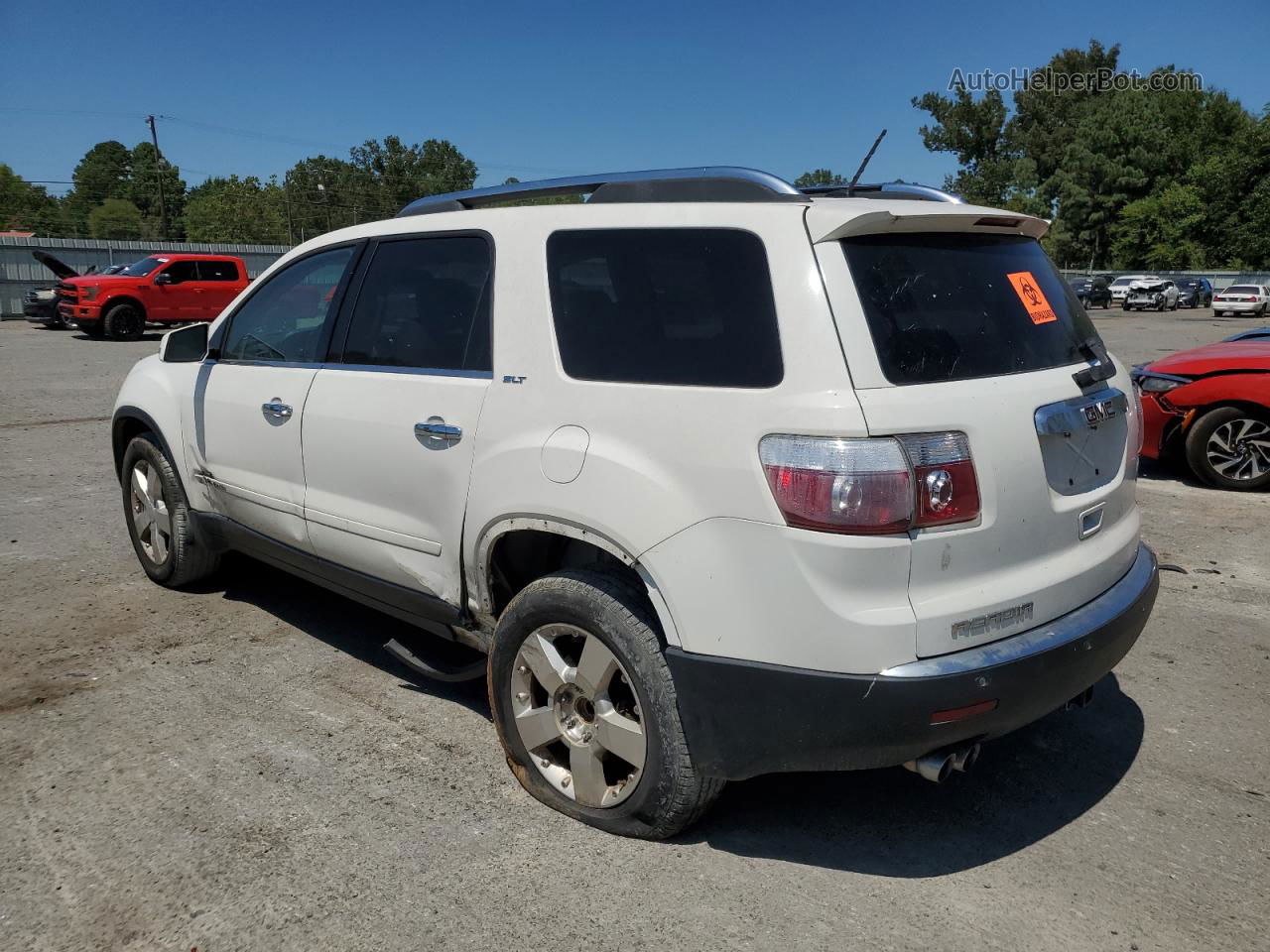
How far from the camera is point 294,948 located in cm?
250

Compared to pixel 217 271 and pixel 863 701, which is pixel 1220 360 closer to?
pixel 863 701

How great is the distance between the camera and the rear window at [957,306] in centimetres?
260

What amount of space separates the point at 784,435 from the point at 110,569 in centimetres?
461

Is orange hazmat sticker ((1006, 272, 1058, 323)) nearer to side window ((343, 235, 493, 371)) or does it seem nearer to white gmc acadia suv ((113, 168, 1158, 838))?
white gmc acadia suv ((113, 168, 1158, 838))

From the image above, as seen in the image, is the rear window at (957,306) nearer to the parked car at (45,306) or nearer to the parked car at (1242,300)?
the parked car at (45,306)

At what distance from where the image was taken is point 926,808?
3.18 metres

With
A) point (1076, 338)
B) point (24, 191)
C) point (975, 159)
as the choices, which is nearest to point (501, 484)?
point (1076, 338)

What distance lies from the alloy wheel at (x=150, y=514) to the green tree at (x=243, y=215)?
9038cm

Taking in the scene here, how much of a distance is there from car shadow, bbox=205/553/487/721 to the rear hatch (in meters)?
2.07

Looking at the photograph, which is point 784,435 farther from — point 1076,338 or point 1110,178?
point 1110,178

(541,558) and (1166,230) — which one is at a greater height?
(1166,230)

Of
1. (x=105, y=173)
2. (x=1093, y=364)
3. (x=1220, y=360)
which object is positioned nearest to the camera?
(x=1093, y=364)

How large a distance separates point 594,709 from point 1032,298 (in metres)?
1.82

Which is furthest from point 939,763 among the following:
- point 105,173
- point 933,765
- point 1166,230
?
point 105,173
